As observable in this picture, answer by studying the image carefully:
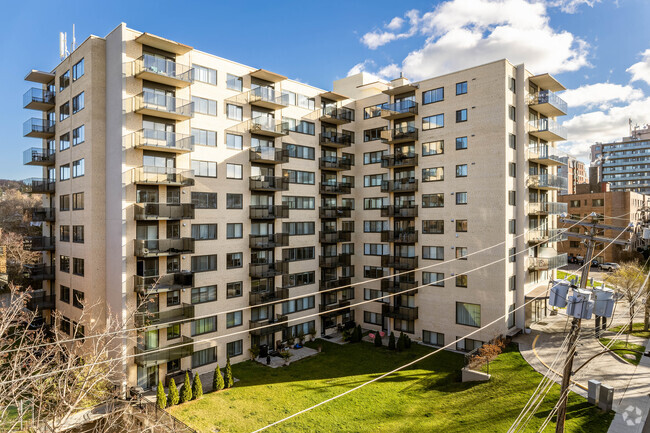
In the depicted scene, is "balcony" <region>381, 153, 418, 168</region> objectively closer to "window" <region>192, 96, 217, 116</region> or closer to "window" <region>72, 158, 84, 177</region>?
"window" <region>192, 96, 217, 116</region>

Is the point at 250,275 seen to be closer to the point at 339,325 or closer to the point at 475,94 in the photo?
the point at 339,325

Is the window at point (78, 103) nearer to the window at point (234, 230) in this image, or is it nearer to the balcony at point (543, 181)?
the window at point (234, 230)

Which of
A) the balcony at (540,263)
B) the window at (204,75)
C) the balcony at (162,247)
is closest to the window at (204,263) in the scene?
the balcony at (162,247)

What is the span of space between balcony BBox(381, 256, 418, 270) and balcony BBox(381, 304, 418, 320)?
3.60 meters

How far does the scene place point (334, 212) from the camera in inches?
1453

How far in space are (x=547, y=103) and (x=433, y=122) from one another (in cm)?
937

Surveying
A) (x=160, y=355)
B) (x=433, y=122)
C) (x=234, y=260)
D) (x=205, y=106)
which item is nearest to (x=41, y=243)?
(x=160, y=355)

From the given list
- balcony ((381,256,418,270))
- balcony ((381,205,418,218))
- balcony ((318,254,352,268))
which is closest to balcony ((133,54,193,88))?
balcony ((318,254,352,268))

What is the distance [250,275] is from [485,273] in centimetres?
1844

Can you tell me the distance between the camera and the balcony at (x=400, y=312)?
3378 centimetres

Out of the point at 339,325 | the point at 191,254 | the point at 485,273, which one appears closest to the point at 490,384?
the point at 485,273

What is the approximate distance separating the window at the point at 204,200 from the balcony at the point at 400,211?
51.9ft

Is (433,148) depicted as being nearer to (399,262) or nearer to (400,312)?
(399,262)

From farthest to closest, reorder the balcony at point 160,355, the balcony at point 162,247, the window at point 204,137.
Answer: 1. the window at point 204,137
2. the balcony at point 162,247
3. the balcony at point 160,355
